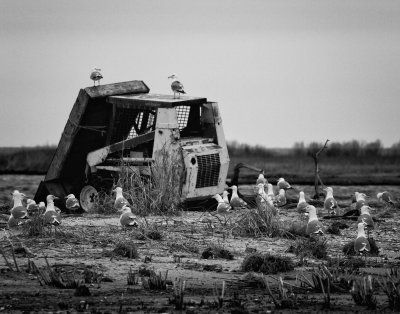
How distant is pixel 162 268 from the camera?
51.8ft

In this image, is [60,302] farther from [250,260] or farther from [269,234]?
[269,234]

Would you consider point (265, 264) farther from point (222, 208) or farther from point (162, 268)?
point (222, 208)

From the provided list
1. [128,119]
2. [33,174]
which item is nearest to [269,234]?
[128,119]

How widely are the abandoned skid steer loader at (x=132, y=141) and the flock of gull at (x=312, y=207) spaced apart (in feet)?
2.08

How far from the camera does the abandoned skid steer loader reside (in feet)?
78.0

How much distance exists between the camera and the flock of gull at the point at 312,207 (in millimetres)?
18052

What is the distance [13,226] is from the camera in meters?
19.9

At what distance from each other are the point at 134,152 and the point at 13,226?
4921mm

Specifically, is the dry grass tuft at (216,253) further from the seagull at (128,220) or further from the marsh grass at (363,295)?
the marsh grass at (363,295)

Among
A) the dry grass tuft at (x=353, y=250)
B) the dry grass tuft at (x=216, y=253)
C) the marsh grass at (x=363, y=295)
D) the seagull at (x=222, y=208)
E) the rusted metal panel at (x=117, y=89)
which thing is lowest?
the seagull at (x=222, y=208)

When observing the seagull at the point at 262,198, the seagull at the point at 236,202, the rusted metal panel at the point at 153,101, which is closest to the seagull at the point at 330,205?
the seagull at the point at 262,198

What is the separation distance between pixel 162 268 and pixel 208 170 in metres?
8.74

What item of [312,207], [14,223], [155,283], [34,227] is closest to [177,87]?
[312,207]

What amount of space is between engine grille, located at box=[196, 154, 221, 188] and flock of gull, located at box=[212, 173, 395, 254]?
357 millimetres
